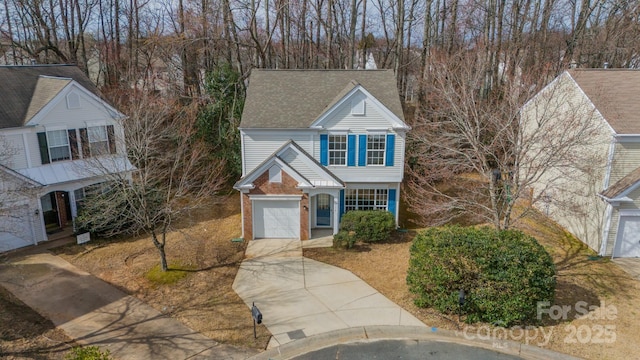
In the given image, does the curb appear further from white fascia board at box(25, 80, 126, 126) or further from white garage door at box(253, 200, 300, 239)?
white fascia board at box(25, 80, 126, 126)

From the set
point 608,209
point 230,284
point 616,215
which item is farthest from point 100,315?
point 616,215

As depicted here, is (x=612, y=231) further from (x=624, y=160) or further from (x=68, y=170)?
(x=68, y=170)

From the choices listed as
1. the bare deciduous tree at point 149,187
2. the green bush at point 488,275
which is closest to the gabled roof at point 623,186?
the green bush at point 488,275

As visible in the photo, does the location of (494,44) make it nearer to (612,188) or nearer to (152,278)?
(612,188)

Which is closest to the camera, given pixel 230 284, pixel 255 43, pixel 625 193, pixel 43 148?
pixel 230 284

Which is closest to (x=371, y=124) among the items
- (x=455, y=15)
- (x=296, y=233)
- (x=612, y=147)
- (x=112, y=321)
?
(x=296, y=233)

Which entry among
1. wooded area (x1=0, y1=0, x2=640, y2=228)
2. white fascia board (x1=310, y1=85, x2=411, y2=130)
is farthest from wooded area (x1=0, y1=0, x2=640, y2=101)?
white fascia board (x1=310, y1=85, x2=411, y2=130)

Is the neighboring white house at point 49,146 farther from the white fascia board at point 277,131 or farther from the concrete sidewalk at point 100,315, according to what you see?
the white fascia board at point 277,131
